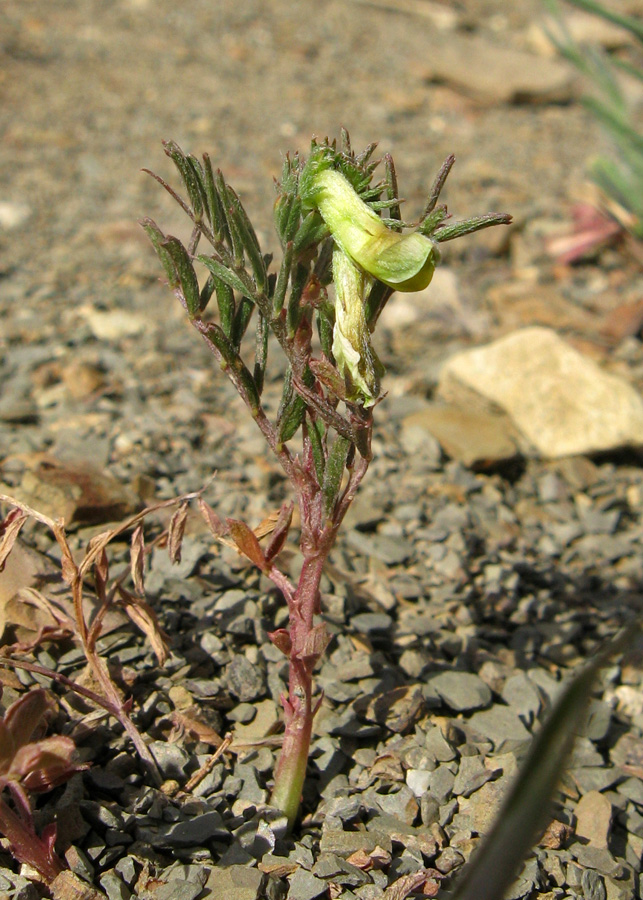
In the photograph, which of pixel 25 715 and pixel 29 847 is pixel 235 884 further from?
pixel 25 715

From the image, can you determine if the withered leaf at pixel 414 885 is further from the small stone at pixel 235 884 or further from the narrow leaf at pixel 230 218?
the narrow leaf at pixel 230 218

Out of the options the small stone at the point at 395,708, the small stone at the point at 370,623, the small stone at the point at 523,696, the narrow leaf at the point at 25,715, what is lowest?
the small stone at the point at 523,696

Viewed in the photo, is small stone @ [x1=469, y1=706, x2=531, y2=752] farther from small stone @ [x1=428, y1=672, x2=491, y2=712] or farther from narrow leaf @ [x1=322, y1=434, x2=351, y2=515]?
narrow leaf @ [x1=322, y1=434, x2=351, y2=515]

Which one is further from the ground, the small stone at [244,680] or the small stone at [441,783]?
the small stone at [244,680]

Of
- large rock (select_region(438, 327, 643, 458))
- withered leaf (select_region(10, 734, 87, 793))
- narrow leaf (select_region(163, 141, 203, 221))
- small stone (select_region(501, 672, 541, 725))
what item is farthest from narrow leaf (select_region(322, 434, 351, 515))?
large rock (select_region(438, 327, 643, 458))

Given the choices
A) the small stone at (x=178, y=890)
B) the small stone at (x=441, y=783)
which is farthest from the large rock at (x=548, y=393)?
the small stone at (x=178, y=890)

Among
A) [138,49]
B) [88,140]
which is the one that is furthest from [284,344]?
[138,49]
